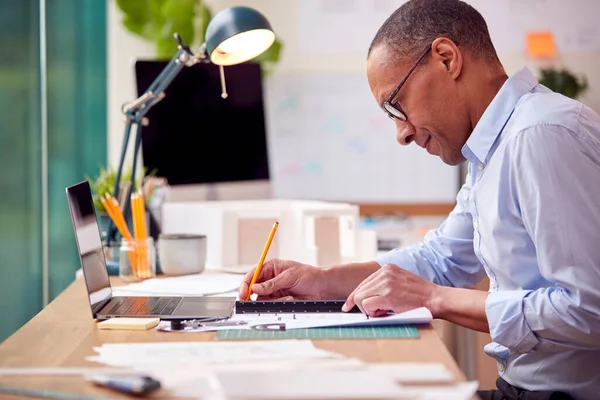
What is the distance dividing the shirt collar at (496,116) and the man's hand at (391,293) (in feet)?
0.83

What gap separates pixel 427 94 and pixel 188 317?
56 centimetres

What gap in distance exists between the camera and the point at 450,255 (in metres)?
1.63

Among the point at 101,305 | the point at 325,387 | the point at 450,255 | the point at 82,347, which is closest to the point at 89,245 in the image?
the point at 101,305

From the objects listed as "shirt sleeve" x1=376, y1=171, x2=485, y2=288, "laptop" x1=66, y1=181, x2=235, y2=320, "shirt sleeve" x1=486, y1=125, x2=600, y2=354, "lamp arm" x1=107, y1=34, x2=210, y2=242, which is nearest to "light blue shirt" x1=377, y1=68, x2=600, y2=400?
"shirt sleeve" x1=486, y1=125, x2=600, y2=354

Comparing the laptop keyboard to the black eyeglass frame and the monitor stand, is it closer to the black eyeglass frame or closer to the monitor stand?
the black eyeglass frame

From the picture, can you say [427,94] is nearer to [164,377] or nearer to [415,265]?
[415,265]

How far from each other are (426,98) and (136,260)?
78 cm

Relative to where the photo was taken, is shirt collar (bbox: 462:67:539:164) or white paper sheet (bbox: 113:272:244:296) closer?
shirt collar (bbox: 462:67:539:164)

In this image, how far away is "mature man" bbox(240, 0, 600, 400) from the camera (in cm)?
115

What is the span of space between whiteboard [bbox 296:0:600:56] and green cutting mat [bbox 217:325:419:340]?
9.75 feet

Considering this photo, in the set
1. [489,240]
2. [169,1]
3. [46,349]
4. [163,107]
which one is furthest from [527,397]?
[169,1]

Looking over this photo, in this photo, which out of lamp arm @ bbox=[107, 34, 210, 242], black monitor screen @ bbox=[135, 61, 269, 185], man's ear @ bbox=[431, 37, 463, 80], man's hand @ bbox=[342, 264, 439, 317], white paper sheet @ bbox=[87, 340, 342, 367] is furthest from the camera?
black monitor screen @ bbox=[135, 61, 269, 185]

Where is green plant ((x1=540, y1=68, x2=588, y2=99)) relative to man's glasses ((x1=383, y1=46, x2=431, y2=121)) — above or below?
above

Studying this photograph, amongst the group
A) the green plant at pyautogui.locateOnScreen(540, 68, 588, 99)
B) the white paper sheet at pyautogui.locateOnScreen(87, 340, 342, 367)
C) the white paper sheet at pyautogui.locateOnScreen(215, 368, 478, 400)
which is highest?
the green plant at pyautogui.locateOnScreen(540, 68, 588, 99)
